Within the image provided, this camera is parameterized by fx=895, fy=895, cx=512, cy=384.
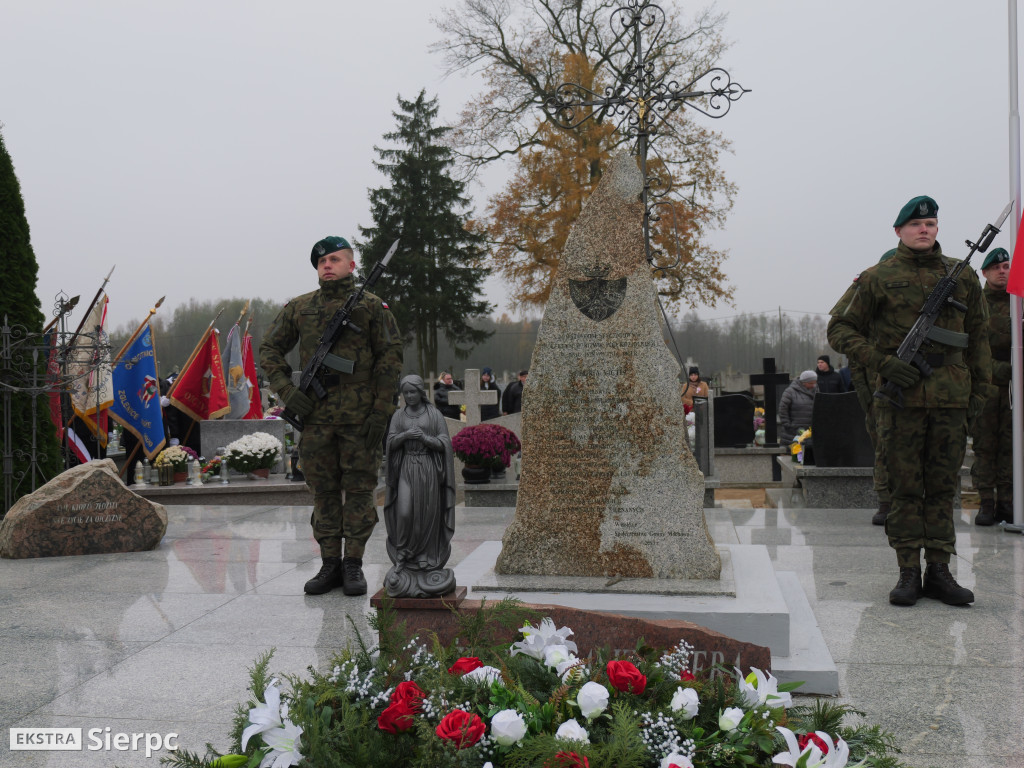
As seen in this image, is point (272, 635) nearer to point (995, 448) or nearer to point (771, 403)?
point (995, 448)

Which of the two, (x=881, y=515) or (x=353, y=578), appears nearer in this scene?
(x=353, y=578)

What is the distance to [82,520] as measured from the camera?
23.9 ft

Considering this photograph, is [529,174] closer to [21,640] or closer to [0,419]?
[0,419]

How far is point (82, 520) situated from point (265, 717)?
5651 millimetres

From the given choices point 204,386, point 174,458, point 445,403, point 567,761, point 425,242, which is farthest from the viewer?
point 425,242

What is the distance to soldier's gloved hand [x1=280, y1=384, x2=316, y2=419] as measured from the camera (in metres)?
5.65

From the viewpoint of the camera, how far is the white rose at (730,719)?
2.37 m

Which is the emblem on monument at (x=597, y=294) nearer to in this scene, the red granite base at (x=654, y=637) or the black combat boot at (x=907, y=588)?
the red granite base at (x=654, y=637)

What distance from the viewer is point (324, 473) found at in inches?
232

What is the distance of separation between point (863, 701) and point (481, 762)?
Result: 2162mm

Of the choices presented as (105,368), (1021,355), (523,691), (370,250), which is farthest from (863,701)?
(370,250)

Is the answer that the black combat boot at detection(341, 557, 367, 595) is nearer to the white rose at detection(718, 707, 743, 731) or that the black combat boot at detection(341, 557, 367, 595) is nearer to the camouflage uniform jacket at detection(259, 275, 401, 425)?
the camouflage uniform jacket at detection(259, 275, 401, 425)

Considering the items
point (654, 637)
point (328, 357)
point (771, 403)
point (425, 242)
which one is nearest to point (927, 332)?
point (654, 637)

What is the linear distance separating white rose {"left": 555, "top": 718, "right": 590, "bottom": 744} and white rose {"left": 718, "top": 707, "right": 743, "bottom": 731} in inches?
14.9
